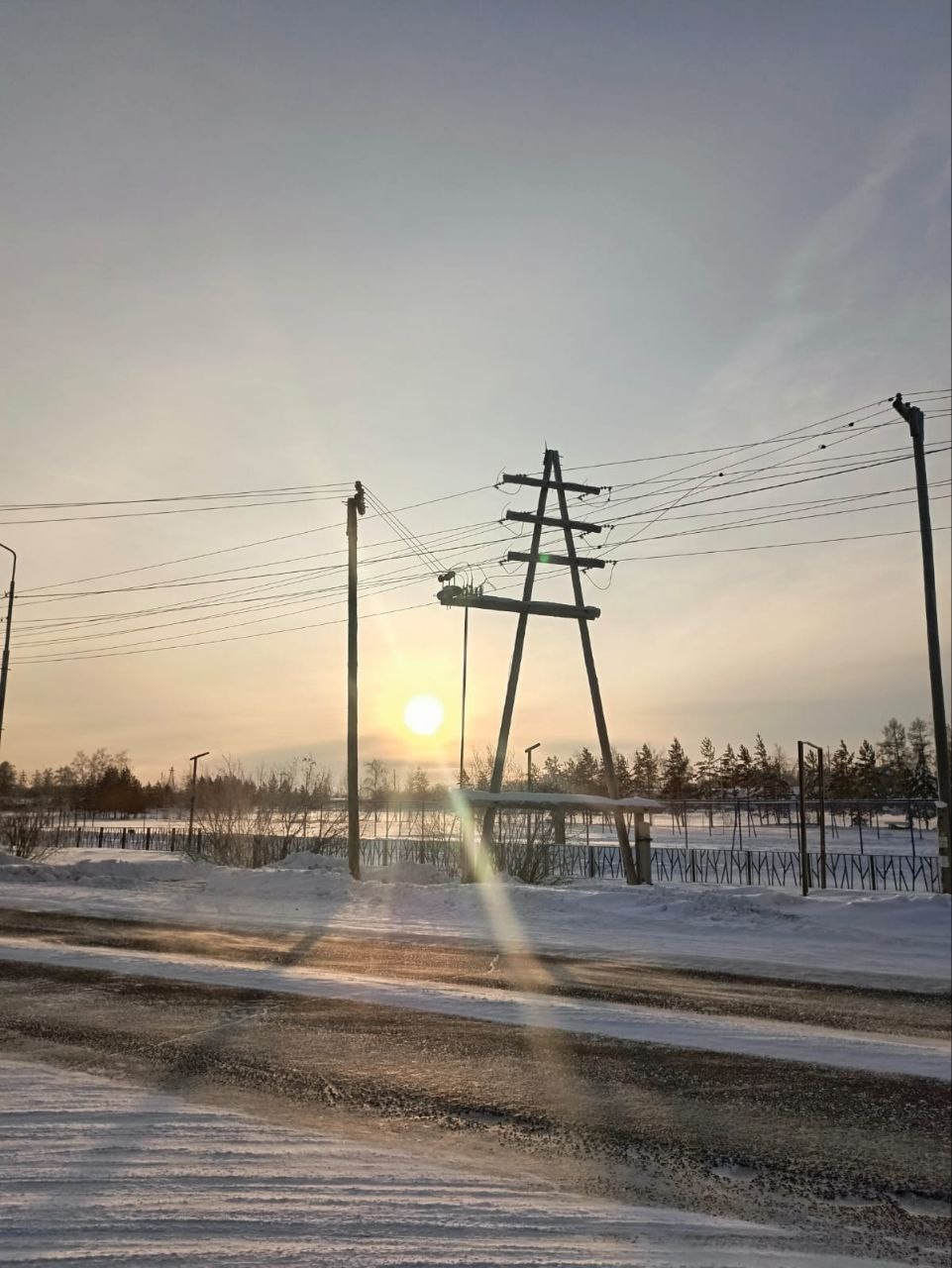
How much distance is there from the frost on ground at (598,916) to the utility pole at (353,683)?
1.12 metres

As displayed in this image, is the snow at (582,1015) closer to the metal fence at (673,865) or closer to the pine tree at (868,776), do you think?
the metal fence at (673,865)

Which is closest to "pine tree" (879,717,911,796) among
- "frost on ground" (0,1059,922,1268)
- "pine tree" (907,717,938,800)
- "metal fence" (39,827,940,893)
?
"pine tree" (907,717,938,800)

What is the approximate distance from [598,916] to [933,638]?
864 centimetres

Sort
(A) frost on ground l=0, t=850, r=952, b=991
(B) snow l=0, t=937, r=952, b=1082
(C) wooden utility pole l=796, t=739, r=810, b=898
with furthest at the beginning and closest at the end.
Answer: (C) wooden utility pole l=796, t=739, r=810, b=898 → (A) frost on ground l=0, t=850, r=952, b=991 → (B) snow l=0, t=937, r=952, b=1082

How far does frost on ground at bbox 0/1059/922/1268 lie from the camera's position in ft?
10.8

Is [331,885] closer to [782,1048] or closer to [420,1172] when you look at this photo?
[782,1048]

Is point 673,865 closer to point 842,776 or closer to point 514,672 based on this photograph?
point 514,672

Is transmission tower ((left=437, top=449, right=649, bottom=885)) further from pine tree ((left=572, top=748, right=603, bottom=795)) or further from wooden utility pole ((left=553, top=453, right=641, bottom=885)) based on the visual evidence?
pine tree ((left=572, top=748, right=603, bottom=795))

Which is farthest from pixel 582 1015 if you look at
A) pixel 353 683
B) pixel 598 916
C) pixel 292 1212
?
pixel 353 683

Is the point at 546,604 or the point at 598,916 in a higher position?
the point at 546,604

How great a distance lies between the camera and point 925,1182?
4262 millimetres

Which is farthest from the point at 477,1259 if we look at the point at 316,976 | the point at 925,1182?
the point at 316,976

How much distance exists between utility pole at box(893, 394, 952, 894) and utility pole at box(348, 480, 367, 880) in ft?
41.1

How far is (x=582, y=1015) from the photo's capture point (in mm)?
7449
